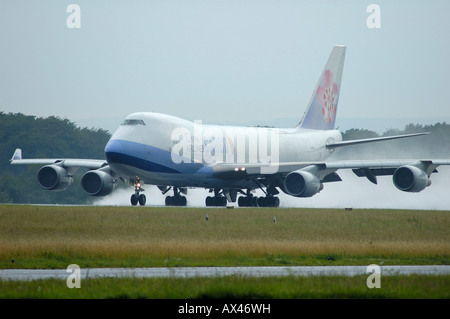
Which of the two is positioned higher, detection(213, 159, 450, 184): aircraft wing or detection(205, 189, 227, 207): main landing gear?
detection(213, 159, 450, 184): aircraft wing

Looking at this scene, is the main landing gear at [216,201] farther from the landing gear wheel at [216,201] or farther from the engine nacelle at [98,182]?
the engine nacelle at [98,182]

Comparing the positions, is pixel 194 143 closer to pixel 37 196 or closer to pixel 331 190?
pixel 331 190

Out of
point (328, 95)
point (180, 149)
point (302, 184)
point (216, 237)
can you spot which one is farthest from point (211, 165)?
point (216, 237)

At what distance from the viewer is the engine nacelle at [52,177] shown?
168 ft

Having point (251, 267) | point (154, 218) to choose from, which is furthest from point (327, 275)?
point (154, 218)

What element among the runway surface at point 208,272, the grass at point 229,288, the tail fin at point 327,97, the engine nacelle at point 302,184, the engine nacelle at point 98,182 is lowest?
the grass at point 229,288

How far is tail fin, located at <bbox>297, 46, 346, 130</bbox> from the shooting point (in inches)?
2354

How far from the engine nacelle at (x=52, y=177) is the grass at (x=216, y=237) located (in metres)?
8.81

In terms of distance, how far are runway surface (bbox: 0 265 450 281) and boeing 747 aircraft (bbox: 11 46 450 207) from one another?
25.0m

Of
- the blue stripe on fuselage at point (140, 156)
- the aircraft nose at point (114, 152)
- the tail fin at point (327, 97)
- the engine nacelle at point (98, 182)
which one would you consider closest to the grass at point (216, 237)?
the aircraft nose at point (114, 152)

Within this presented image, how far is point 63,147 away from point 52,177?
117 ft

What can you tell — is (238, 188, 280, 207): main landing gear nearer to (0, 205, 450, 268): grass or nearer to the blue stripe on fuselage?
the blue stripe on fuselage

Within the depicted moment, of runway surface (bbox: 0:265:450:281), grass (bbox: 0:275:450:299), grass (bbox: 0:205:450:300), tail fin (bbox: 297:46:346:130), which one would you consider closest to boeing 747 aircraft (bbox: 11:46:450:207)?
tail fin (bbox: 297:46:346:130)

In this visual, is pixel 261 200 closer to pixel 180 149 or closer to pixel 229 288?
pixel 180 149
